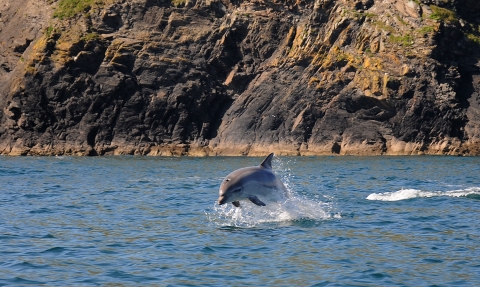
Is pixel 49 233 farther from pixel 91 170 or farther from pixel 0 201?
pixel 91 170

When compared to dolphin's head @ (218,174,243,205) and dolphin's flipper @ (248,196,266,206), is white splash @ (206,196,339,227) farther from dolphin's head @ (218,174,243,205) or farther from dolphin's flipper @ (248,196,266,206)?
dolphin's head @ (218,174,243,205)

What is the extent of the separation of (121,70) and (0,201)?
33016 mm

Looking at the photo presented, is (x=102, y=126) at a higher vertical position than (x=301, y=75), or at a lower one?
lower

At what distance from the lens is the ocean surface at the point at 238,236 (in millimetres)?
12906

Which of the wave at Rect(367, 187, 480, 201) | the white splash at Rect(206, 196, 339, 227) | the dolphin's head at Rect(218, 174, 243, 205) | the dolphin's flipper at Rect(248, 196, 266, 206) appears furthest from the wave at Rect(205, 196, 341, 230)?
the wave at Rect(367, 187, 480, 201)

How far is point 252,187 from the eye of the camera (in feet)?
52.7

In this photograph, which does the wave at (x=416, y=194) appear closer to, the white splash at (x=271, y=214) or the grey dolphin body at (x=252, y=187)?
the white splash at (x=271, y=214)

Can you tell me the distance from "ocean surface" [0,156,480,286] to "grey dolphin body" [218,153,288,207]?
2.63ft

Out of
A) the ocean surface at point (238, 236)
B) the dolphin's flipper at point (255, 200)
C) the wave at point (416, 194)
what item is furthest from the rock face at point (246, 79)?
the dolphin's flipper at point (255, 200)

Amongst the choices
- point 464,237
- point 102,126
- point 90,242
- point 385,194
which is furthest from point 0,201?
point 102,126

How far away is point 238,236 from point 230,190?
4.49ft

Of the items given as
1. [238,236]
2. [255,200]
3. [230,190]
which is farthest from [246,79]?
[230,190]

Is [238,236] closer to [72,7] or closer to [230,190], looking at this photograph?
[230,190]

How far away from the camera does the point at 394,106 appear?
51156mm
